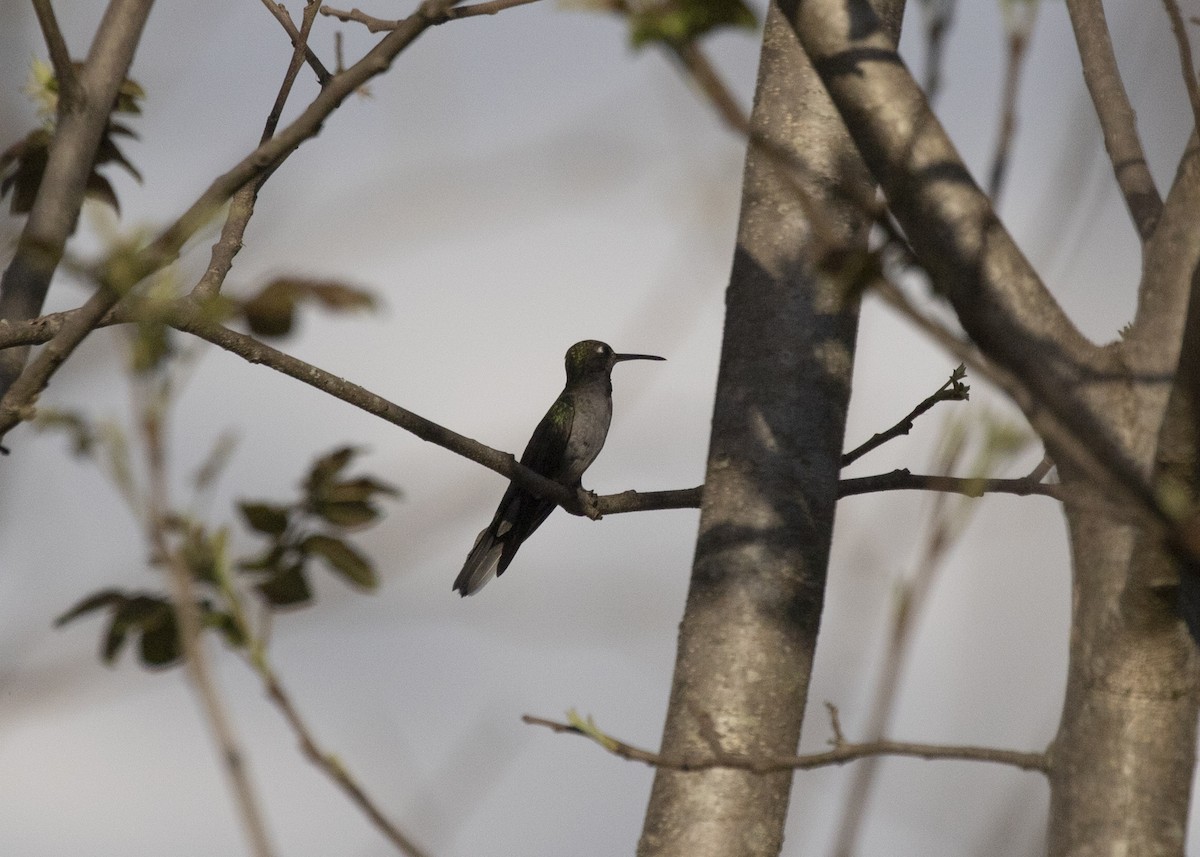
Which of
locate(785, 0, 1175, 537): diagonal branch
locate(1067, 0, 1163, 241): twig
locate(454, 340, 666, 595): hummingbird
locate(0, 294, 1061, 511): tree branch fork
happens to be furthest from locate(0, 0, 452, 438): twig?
locate(454, 340, 666, 595): hummingbird

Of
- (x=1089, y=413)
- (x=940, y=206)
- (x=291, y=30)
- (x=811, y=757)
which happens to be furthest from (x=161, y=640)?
(x=291, y=30)

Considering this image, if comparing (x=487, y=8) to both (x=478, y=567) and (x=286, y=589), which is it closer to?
(x=286, y=589)

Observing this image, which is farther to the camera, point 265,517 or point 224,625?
point 265,517

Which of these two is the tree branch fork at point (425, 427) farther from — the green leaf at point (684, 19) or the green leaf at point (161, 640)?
the green leaf at point (684, 19)

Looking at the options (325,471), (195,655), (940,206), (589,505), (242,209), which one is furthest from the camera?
(589,505)

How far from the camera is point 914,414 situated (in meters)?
4.46

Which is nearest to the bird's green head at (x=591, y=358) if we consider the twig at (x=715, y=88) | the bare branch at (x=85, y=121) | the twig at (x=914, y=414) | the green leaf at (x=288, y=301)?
the twig at (x=914, y=414)

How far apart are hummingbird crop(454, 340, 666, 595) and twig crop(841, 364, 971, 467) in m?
3.43

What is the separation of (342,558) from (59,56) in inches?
50.5

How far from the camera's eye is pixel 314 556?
8.31ft

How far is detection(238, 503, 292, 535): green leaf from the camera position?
2434mm

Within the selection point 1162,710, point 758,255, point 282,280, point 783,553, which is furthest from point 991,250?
point 758,255

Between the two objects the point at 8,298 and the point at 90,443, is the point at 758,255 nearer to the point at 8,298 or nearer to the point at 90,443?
the point at 8,298

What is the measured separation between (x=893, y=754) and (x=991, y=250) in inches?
37.3
